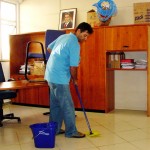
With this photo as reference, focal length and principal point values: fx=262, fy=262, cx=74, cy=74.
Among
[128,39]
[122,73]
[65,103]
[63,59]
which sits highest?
[128,39]

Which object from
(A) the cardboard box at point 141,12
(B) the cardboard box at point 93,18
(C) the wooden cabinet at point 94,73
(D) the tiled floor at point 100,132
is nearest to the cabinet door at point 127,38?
(C) the wooden cabinet at point 94,73

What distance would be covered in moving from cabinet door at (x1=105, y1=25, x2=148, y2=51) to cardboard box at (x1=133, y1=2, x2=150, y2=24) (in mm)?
296

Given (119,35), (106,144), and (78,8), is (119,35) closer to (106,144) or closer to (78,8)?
(78,8)

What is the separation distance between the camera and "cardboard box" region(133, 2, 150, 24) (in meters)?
5.04

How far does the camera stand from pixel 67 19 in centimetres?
598

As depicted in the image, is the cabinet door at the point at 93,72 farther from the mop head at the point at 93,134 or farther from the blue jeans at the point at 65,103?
the blue jeans at the point at 65,103

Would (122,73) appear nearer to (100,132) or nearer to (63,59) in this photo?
(100,132)

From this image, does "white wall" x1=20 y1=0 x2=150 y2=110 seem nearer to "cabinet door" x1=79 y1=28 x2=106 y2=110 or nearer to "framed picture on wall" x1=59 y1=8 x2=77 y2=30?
"framed picture on wall" x1=59 y1=8 x2=77 y2=30

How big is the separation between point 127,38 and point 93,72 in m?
0.93

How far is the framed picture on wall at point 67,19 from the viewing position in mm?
5918

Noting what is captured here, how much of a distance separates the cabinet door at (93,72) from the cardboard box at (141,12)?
729 mm

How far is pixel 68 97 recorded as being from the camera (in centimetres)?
340

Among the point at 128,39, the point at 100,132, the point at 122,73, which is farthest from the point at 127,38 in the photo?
the point at 100,132

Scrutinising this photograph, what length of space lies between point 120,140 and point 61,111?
0.88 meters
